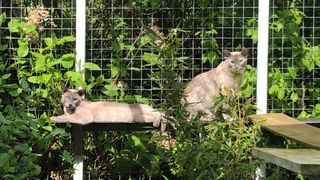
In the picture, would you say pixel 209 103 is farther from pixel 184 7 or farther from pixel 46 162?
pixel 46 162

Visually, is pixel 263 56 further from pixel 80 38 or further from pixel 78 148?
pixel 78 148

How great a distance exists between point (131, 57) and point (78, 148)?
118 cm

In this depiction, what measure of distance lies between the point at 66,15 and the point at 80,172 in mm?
1684

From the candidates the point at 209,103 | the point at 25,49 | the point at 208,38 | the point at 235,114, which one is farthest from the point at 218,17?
the point at 25,49

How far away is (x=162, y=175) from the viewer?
7719mm

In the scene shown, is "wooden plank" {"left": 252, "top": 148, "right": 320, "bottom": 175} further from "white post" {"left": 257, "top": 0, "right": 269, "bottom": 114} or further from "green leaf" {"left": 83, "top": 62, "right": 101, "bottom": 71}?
"green leaf" {"left": 83, "top": 62, "right": 101, "bottom": 71}

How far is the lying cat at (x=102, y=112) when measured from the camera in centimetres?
689

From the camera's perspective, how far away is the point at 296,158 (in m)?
4.74

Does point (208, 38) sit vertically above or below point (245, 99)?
above

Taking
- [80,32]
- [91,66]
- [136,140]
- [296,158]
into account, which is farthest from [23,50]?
[296,158]

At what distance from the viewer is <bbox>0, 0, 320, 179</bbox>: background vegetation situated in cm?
739

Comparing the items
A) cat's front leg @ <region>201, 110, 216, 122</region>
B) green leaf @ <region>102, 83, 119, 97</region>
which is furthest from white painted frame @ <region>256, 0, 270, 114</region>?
green leaf @ <region>102, 83, 119, 97</region>

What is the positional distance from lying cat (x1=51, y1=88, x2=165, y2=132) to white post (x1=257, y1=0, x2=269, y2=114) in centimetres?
114

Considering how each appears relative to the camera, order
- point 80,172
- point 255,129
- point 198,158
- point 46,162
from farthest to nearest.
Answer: point 46,162 → point 80,172 → point 255,129 → point 198,158
